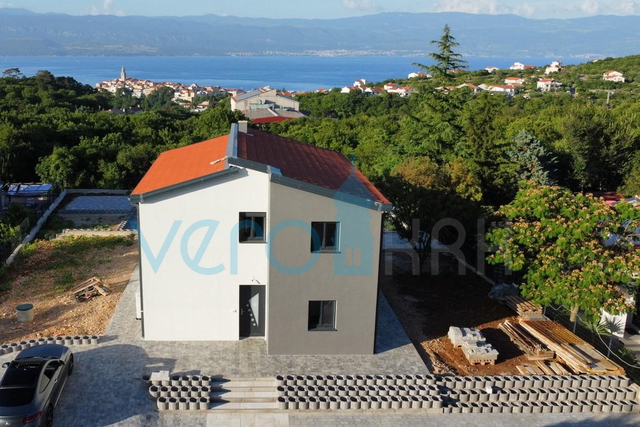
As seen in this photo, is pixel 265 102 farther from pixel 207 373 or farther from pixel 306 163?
pixel 207 373

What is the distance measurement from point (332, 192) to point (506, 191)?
18288mm

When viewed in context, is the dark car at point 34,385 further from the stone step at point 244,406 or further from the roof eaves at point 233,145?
the roof eaves at point 233,145

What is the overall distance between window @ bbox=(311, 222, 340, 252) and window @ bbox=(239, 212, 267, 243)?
1.59 meters

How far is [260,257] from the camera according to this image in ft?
54.3

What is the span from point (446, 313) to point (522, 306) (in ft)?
9.29

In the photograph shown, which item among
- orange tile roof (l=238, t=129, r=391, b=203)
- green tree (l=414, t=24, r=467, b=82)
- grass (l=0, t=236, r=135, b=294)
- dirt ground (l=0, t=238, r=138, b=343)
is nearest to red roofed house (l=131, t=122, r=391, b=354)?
orange tile roof (l=238, t=129, r=391, b=203)

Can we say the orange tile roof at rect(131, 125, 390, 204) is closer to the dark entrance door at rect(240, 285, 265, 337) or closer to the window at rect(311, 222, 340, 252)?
the window at rect(311, 222, 340, 252)

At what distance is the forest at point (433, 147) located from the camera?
22.4m

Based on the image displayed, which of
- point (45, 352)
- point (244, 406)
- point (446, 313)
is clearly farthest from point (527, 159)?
point (45, 352)

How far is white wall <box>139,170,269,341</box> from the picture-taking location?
16047mm

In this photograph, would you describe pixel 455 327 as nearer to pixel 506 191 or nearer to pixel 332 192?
pixel 332 192

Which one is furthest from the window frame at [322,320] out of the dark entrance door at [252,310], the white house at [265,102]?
the white house at [265,102]

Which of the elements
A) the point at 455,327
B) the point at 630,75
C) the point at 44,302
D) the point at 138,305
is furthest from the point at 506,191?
the point at 630,75

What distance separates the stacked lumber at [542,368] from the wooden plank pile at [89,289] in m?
14.8
